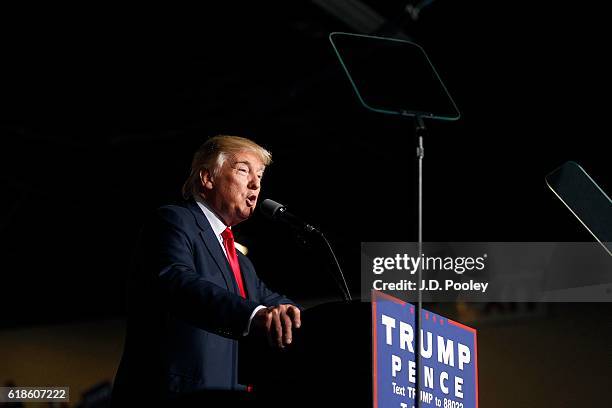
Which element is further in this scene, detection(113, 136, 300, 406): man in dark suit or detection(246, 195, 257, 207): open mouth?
detection(246, 195, 257, 207): open mouth

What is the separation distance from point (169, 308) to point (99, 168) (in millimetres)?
4252

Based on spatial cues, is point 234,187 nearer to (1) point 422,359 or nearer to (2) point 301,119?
(1) point 422,359

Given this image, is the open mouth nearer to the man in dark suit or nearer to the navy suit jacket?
the man in dark suit

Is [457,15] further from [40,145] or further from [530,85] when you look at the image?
[40,145]

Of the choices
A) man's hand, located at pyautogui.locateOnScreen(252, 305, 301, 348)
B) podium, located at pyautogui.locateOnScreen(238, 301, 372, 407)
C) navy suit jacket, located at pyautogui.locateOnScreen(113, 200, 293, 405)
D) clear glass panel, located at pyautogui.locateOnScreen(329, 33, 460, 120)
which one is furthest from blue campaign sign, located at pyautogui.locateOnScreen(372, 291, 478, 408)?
clear glass panel, located at pyautogui.locateOnScreen(329, 33, 460, 120)

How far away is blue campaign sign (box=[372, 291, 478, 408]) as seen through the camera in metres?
1.92

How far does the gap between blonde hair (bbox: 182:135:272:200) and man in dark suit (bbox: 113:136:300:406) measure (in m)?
0.07

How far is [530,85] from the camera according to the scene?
4461 mm

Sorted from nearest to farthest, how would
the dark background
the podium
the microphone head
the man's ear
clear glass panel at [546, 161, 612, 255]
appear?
clear glass panel at [546, 161, 612, 255] → the podium → the microphone head → the man's ear → the dark background

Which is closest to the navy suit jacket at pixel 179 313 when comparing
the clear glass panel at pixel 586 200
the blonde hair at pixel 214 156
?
the blonde hair at pixel 214 156

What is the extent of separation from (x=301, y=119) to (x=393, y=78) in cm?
325

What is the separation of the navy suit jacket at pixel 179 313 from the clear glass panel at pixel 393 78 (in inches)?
22.7

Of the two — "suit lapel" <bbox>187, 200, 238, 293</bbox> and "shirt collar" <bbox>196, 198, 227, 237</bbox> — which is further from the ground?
"shirt collar" <bbox>196, 198, 227, 237</bbox>

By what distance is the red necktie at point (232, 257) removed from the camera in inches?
92.5
